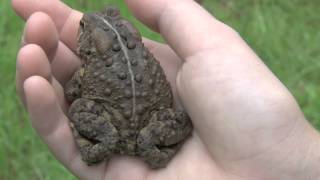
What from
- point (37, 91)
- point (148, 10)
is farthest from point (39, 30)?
point (148, 10)

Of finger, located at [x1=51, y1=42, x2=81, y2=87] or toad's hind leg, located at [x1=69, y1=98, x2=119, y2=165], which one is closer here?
toad's hind leg, located at [x1=69, y1=98, x2=119, y2=165]

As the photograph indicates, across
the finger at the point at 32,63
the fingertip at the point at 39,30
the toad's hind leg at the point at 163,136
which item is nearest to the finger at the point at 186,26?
Result: the toad's hind leg at the point at 163,136

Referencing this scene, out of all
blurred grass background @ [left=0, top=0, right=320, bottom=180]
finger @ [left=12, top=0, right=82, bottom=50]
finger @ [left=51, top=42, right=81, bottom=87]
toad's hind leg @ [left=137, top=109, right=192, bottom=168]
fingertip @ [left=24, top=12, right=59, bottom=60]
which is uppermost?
fingertip @ [left=24, top=12, right=59, bottom=60]

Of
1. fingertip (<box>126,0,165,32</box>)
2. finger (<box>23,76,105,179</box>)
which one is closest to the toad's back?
fingertip (<box>126,0,165,32</box>)

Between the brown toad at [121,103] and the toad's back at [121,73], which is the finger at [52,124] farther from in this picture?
the toad's back at [121,73]

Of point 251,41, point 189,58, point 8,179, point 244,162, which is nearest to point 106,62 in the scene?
point 189,58

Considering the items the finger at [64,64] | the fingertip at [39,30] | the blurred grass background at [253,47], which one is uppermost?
the fingertip at [39,30]

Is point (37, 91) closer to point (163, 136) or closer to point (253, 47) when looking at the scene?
point (163, 136)

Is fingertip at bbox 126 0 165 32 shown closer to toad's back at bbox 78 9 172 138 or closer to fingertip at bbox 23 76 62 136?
toad's back at bbox 78 9 172 138
